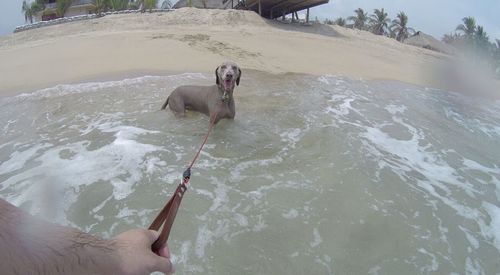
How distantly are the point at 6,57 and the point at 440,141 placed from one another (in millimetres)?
14701

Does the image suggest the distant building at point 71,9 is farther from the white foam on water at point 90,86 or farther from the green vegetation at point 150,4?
the white foam on water at point 90,86

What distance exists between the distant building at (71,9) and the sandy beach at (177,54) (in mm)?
25770

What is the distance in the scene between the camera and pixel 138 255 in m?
1.68

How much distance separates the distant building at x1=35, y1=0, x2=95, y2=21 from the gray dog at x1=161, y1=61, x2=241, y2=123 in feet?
135

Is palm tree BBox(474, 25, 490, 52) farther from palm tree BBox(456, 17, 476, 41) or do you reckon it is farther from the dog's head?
the dog's head

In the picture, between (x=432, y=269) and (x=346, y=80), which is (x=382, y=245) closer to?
(x=432, y=269)

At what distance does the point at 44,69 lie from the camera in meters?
12.2

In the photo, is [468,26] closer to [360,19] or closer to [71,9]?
[360,19]

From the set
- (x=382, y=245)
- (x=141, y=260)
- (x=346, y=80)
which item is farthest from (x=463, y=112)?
(x=141, y=260)

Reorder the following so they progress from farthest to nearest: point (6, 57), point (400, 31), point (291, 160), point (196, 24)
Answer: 1. point (400, 31)
2. point (196, 24)
3. point (6, 57)
4. point (291, 160)

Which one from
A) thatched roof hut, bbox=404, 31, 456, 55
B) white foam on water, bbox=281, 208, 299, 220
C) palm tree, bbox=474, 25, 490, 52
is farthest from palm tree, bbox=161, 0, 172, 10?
white foam on water, bbox=281, 208, 299, 220

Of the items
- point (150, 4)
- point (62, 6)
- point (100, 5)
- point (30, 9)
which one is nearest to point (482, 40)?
point (150, 4)

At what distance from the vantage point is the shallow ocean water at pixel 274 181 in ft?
12.1

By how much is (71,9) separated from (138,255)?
5170 cm
